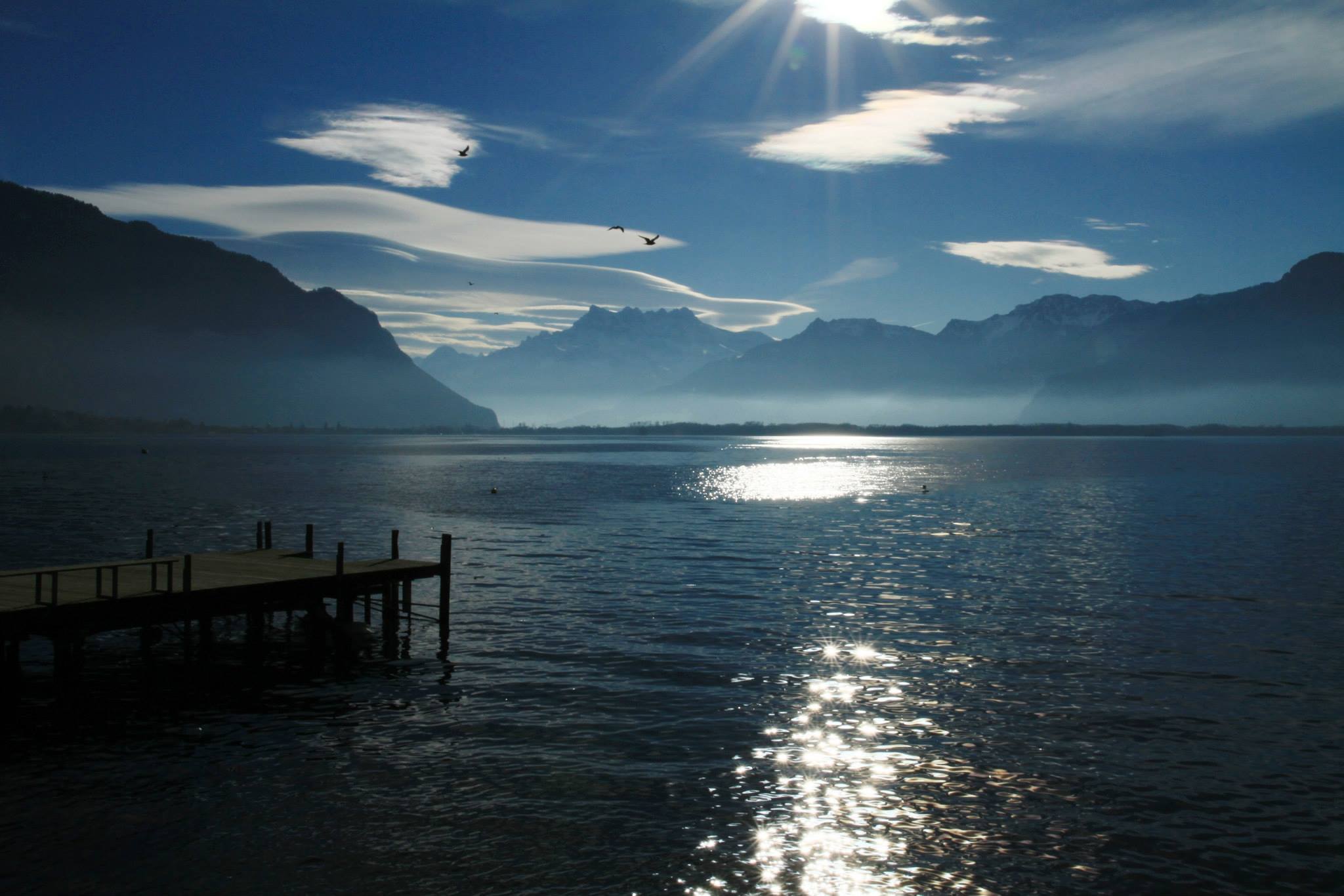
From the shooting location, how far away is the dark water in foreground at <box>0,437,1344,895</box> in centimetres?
1513

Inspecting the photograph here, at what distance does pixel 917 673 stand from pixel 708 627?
8.37m

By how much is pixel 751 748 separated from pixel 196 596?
55.5 feet

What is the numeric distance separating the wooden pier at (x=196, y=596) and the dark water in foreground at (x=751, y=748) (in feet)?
5.41

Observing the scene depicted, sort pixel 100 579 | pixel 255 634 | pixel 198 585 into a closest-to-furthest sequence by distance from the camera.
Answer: pixel 100 579
pixel 198 585
pixel 255 634

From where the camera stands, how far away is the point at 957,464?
616 feet

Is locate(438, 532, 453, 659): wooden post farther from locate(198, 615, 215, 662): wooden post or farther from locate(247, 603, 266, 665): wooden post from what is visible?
locate(198, 615, 215, 662): wooden post

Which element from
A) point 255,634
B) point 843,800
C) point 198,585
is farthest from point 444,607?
point 843,800

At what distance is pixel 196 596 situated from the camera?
90.2 feet

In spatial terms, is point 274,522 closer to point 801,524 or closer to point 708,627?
point 801,524

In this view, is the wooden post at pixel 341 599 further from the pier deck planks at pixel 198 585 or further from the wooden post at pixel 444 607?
the wooden post at pixel 444 607

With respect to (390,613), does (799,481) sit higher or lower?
higher

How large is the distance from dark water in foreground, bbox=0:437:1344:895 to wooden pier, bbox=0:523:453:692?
5.41 feet

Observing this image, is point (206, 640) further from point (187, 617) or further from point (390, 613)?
point (390, 613)

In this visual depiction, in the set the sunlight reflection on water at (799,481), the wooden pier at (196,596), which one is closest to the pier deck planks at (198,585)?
the wooden pier at (196,596)
